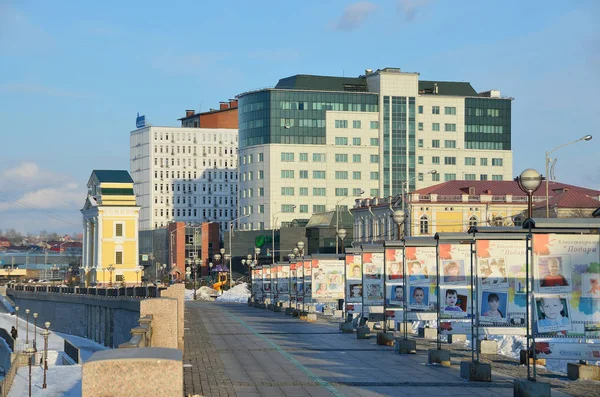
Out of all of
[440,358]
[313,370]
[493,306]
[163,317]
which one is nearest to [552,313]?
[493,306]

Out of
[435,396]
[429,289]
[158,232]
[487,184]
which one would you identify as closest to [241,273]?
[158,232]

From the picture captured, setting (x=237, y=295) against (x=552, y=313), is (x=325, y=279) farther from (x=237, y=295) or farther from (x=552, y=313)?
(x=237, y=295)

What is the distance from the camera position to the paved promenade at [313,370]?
19531 millimetres

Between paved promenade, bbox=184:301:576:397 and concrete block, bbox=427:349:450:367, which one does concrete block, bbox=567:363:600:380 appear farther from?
concrete block, bbox=427:349:450:367

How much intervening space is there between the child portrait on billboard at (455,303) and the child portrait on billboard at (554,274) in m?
5.54

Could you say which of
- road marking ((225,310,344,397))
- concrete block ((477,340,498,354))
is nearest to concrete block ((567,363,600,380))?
road marking ((225,310,344,397))

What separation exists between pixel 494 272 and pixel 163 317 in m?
7.97

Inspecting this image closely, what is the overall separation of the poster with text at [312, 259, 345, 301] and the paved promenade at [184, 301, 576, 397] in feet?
54.2

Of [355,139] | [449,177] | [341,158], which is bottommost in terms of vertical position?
[449,177]

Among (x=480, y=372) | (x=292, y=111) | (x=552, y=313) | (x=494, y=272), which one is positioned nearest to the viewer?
(x=552, y=313)

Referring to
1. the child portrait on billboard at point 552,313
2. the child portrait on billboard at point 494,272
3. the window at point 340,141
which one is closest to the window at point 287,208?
the window at point 340,141

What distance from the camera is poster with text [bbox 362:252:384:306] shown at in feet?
119

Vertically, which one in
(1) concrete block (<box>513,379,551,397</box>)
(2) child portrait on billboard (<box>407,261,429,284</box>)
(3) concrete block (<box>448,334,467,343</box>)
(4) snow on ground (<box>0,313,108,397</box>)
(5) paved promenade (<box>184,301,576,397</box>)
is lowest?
(4) snow on ground (<box>0,313,108,397</box>)

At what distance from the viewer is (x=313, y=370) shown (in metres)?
23.3
